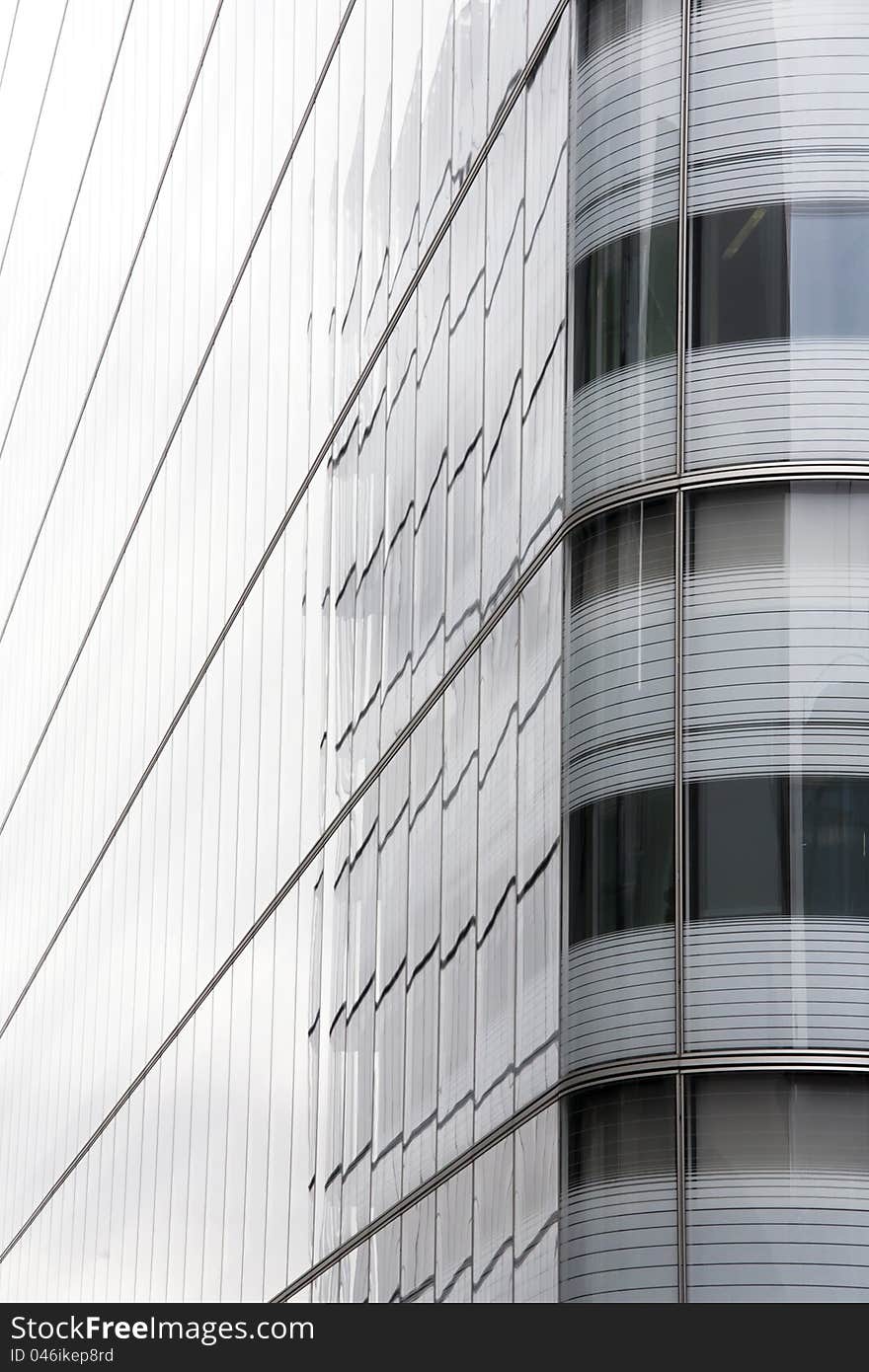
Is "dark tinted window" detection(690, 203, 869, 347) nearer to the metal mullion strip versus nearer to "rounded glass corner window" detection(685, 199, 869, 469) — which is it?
"rounded glass corner window" detection(685, 199, 869, 469)

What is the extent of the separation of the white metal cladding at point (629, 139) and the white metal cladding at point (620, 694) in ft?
8.04

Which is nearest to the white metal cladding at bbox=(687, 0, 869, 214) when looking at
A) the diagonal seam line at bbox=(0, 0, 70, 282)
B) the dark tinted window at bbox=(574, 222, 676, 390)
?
the dark tinted window at bbox=(574, 222, 676, 390)

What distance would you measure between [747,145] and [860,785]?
13.2 feet

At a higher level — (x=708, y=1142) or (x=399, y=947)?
(x=399, y=947)

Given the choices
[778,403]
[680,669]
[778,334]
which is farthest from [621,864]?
[778,334]

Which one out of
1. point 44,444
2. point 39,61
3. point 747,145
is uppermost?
point 39,61

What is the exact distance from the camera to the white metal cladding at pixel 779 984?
12055 mm

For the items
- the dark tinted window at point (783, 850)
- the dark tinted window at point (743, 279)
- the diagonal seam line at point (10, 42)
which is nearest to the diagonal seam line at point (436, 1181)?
the dark tinted window at point (783, 850)

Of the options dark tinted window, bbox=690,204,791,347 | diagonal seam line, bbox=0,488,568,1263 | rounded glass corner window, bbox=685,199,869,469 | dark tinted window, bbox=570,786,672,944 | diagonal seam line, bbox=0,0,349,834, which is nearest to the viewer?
dark tinted window, bbox=570,786,672,944

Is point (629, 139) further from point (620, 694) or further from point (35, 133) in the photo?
point (35, 133)

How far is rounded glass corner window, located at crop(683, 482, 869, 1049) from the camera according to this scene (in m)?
12.2

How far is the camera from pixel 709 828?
491 inches
